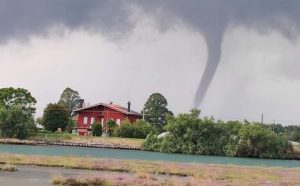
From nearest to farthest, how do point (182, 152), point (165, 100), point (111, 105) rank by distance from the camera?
point (182, 152) → point (111, 105) → point (165, 100)

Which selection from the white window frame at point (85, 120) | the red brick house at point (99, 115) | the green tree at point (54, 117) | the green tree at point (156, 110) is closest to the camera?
the green tree at point (54, 117)

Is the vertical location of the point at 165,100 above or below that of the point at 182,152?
above

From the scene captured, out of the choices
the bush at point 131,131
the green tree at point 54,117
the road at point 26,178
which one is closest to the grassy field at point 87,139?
the green tree at point 54,117

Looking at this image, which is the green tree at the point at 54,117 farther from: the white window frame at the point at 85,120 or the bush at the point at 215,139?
the bush at the point at 215,139

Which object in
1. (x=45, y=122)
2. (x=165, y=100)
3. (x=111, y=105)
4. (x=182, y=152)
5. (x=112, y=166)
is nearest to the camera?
(x=112, y=166)

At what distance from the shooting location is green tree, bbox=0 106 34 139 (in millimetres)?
121750

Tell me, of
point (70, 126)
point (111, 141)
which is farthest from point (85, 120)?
point (111, 141)

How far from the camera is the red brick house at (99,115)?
155500mm

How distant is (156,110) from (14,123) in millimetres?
66995

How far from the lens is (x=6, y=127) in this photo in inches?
4867

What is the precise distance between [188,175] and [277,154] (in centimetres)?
9122

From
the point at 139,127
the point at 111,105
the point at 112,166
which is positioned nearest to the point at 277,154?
the point at 139,127

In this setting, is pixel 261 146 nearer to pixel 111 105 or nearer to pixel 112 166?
pixel 111 105

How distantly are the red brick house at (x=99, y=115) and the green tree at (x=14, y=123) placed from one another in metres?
33.1
